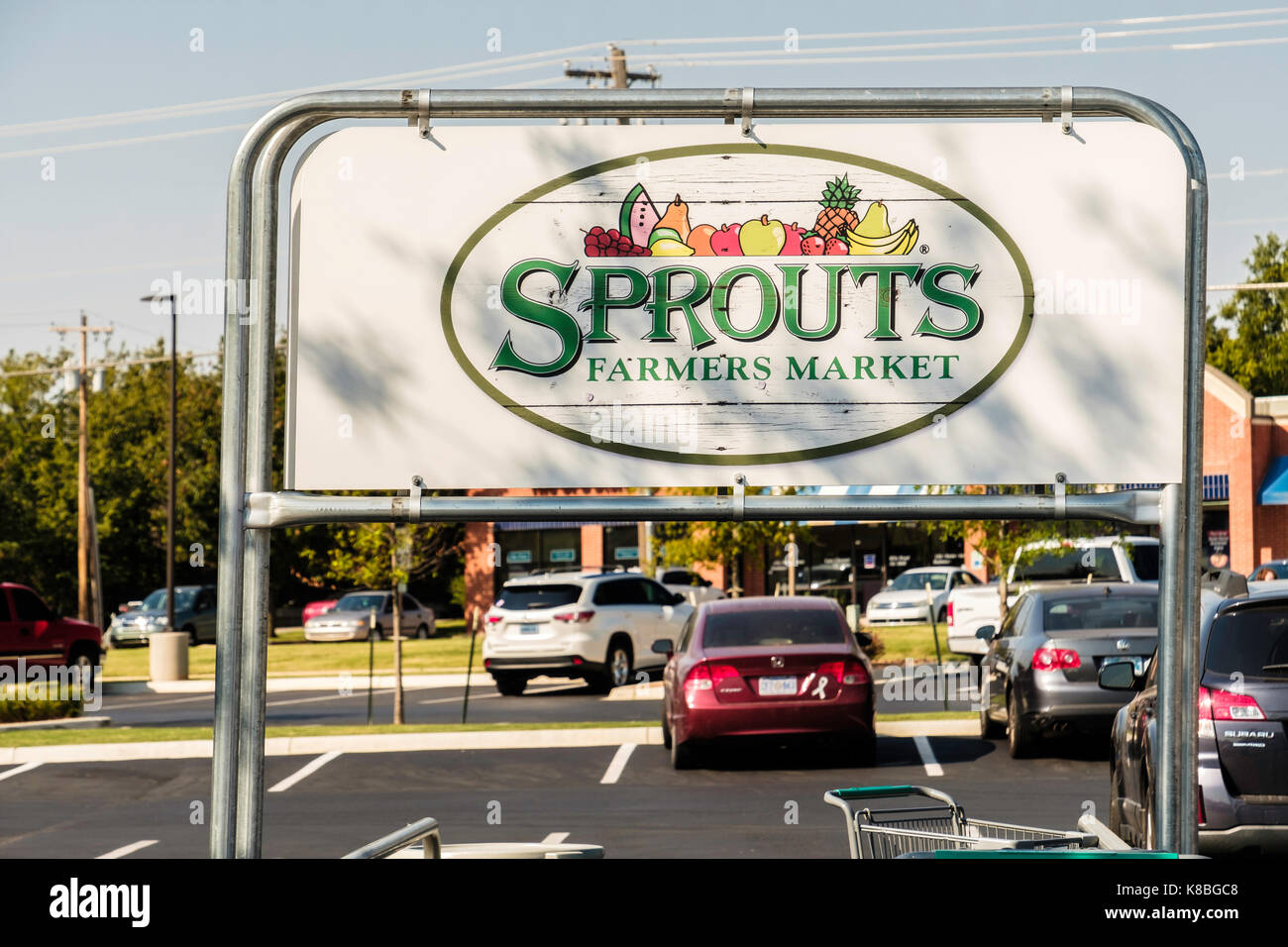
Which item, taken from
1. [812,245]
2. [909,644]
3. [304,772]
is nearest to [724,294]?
[812,245]

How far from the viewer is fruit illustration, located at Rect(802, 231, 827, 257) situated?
13.0 ft

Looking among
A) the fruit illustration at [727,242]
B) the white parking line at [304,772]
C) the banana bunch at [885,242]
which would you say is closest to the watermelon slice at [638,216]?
the fruit illustration at [727,242]

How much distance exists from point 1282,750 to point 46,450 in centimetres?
6167

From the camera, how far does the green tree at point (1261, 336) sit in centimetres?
5644

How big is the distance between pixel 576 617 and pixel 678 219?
19.4 meters

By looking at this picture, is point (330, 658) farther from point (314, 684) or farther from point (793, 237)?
point (793, 237)

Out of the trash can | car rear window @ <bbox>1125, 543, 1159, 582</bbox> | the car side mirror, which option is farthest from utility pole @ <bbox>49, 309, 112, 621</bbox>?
the car side mirror

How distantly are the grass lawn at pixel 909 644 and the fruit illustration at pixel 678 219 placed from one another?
22.2 m

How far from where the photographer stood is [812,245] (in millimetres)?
3967

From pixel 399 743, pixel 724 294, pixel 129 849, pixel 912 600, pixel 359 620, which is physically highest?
pixel 724 294

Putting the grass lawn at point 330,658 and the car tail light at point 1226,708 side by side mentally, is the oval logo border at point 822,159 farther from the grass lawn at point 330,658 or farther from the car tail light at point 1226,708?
the grass lawn at point 330,658

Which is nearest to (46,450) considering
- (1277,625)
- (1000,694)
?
(1000,694)
